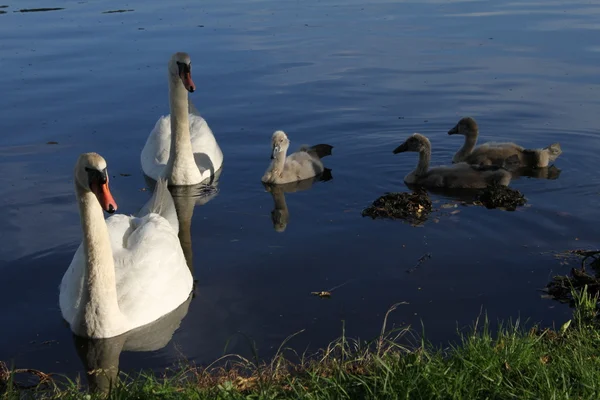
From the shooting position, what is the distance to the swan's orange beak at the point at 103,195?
662 cm

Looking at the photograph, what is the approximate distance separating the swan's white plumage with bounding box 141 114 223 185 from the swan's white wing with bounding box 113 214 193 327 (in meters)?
3.47

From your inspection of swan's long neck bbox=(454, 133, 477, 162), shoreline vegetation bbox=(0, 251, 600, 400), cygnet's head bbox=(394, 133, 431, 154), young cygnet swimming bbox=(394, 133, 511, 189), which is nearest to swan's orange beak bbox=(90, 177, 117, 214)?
shoreline vegetation bbox=(0, 251, 600, 400)

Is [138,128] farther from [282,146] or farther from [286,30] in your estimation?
[286,30]

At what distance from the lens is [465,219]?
9.34 metres

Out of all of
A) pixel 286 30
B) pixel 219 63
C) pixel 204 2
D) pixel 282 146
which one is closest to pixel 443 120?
pixel 282 146

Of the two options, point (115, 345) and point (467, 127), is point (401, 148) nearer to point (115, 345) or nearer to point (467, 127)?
point (467, 127)

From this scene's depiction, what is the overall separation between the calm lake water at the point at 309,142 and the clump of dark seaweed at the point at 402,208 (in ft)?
0.46

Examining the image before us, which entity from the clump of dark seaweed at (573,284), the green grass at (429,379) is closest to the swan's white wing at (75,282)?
the green grass at (429,379)

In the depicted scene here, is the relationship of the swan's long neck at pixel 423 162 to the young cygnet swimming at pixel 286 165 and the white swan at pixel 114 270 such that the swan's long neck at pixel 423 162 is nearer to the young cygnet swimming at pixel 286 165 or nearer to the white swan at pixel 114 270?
the young cygnet swimming at pixel 286 165

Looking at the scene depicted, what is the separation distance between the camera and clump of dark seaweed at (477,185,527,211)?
966 centimetres

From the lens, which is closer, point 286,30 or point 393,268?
point 393,268

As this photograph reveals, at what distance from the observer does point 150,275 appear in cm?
743

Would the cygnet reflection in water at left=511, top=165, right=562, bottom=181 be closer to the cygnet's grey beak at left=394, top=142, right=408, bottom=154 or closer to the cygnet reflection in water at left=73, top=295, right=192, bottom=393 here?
the cygnet's grey beak at left=394, top=142, right=408, bottom=154

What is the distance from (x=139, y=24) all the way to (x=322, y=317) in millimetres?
15599
